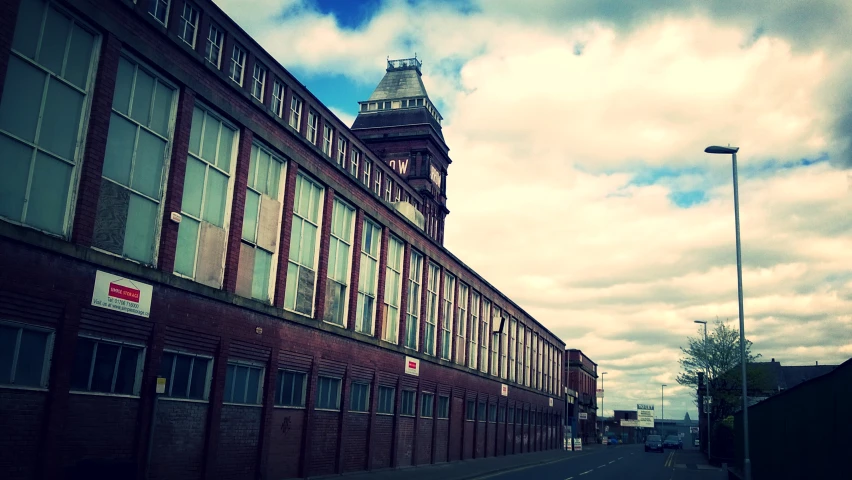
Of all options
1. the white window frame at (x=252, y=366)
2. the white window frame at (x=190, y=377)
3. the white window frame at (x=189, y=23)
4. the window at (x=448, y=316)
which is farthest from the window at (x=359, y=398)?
the white window frame at (x=189, y=23)

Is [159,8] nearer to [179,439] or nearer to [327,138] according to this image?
[327,138]

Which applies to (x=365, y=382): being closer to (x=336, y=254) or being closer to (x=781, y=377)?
(x=336, y=254)

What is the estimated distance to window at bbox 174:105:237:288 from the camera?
17.7 m

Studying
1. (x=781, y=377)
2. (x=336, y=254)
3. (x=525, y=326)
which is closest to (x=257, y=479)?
(x=336, y=254)

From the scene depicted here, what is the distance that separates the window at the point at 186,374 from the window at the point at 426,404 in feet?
58.3

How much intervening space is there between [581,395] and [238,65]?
87.8 metres

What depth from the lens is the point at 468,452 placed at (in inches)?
1677

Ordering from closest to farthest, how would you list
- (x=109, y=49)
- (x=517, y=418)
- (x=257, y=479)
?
(x=109, y=49) → (x=257, y=479) → (x=517, y=418)

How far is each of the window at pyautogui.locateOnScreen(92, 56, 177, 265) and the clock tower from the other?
43.0 m

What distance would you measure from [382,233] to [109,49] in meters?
16.7

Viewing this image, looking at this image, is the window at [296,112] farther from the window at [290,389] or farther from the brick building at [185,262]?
the window at [290,389]

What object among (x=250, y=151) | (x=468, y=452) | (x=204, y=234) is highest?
(x=250, y=151)

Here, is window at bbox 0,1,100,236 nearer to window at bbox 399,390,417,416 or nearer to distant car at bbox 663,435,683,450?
window at bbox 399,390,417,416

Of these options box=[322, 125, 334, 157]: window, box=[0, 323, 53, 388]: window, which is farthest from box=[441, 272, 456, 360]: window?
box=[0, 323, 53, 388]: window
